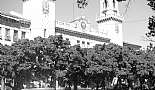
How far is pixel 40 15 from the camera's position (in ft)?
164

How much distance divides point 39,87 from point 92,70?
12.9 m

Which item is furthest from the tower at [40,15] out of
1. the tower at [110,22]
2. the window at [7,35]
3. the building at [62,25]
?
the tower at [110,22]

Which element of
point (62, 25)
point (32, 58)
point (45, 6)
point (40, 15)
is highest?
point (45, 6)

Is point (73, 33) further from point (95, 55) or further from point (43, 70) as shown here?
point (43, 70)

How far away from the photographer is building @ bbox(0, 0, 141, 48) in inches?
1943

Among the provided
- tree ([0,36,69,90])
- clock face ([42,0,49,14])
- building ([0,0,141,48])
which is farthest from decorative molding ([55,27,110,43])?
tree ([0,36,69,90])

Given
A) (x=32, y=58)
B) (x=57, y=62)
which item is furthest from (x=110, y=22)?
(x=32, y=58)

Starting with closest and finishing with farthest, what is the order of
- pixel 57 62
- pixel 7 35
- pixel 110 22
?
pixel 57 62
pixel 7 35
pixel 110 22

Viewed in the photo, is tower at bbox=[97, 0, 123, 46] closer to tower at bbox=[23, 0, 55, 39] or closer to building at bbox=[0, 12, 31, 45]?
tower at bbox=[23, 0, 55, 39]

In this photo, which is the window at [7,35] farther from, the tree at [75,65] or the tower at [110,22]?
the tower at [110,22]

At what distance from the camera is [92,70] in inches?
1463

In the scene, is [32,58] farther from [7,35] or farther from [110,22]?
[110,22]

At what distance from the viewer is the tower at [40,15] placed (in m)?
49.8

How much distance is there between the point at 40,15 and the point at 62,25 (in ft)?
23.3
